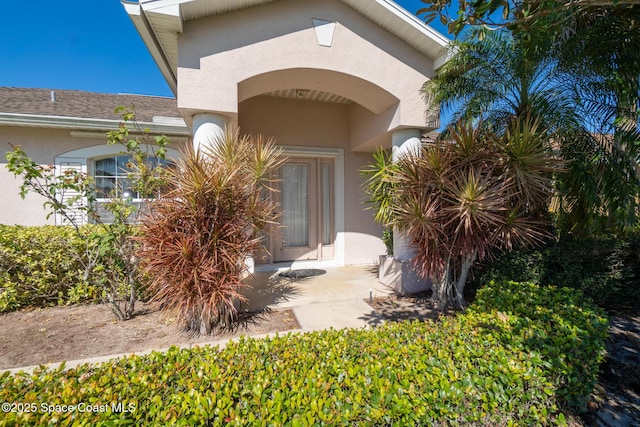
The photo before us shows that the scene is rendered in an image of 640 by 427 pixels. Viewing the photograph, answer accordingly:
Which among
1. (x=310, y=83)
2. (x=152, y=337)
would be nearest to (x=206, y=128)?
(x=310, y=83)

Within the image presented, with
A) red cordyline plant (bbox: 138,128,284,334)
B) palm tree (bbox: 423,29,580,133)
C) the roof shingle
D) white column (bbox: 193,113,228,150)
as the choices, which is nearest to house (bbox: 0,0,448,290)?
white column (bbox: 193,113,228,150)

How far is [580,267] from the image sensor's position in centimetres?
527

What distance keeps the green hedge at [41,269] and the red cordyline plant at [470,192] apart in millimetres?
5565

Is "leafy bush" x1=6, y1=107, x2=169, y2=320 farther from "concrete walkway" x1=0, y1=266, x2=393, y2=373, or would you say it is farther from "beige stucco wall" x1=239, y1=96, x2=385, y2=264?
"beige stucco wall" x1=239, y1=96, x2=385, y2=264

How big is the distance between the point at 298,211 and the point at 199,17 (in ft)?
16.2

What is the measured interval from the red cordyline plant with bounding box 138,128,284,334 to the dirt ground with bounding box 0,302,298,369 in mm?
378

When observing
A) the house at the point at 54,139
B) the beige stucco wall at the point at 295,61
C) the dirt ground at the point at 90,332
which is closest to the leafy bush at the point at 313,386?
the dirt ground at the point at 90,332

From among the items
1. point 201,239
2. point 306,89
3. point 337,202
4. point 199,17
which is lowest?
point 201,239

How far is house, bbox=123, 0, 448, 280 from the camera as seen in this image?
4891mm

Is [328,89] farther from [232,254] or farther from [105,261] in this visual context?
[105,261]

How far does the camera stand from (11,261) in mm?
Result: 4867

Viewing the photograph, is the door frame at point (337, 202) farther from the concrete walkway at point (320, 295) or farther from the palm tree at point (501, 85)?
the palm tree at point (501, 85)

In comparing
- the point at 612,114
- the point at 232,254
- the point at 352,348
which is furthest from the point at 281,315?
the point at 612,114

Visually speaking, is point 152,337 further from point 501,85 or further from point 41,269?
point 501,85
